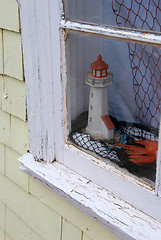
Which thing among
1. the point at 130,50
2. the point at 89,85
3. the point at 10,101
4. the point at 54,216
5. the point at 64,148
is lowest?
the point at 54,216

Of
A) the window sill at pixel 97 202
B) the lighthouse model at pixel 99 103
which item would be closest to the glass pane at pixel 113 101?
the lighthouse model at pixel 99 103

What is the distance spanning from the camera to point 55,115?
1397mm

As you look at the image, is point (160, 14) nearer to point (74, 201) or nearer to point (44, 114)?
point (44, 114)

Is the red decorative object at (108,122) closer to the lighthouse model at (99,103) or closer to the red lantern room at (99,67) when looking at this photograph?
the lighthouse model at (99,103)

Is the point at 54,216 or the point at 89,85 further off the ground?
the point at 89,85

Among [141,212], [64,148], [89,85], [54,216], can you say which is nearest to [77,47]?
[89,85]

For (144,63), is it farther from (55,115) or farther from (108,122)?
(55,115)

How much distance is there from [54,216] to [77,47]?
81 cm

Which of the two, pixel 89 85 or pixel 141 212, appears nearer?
pixel 141 212

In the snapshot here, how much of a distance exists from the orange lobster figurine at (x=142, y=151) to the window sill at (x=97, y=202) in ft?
0.55

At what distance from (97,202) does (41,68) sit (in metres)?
0.57

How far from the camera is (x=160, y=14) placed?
1.45 meters

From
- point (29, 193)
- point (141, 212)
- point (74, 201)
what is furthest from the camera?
point (29, 193)

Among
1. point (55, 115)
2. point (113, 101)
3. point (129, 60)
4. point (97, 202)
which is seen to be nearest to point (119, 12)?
point (129, 60)
